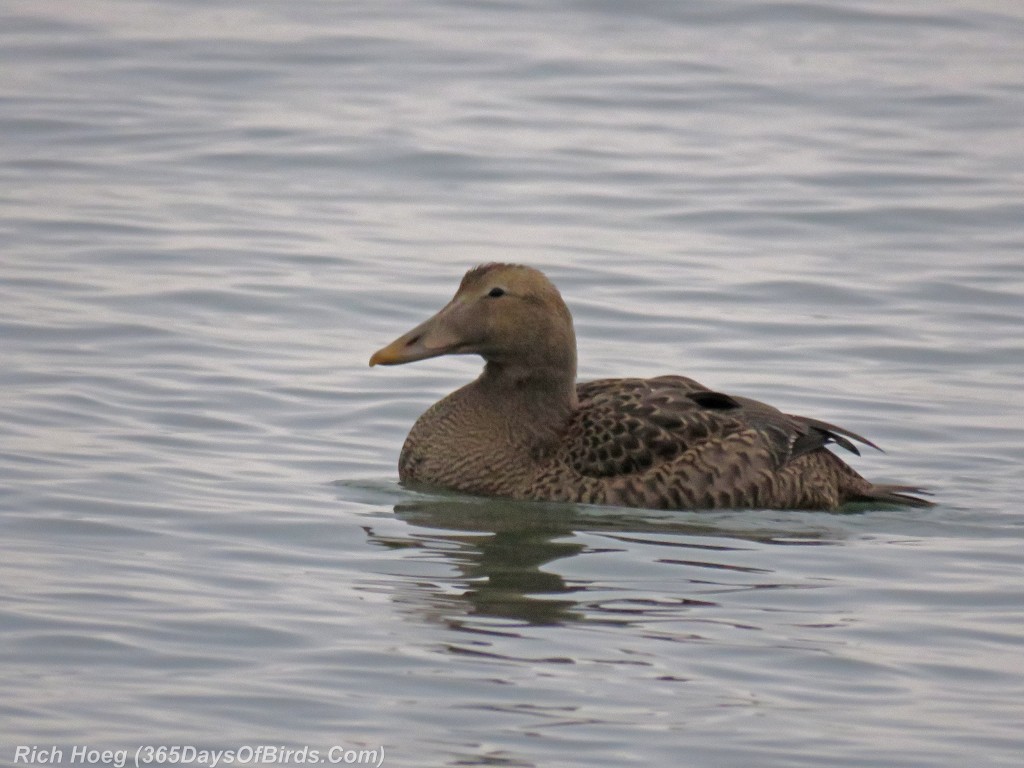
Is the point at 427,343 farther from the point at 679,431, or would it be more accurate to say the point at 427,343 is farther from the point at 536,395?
the point at 679,431

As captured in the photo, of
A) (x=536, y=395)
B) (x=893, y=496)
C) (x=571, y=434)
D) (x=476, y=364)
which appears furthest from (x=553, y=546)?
(x=476, y=364)

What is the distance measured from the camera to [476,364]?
41.0 ft

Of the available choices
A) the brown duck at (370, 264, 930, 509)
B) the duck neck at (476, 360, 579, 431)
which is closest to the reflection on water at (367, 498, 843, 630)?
the brown duck at (370, 264, 930, 509)

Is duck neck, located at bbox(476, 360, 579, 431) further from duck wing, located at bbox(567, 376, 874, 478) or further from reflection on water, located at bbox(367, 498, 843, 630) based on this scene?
reflection on water, located at bbox(367, 498, 843, 630)

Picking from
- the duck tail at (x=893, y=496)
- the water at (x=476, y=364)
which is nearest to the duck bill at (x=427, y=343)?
the water at (x=476, y=364)

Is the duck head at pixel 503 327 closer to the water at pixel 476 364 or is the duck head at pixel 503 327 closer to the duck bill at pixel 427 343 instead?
the duck bill at pixel 427 343

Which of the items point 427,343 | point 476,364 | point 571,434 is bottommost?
point 476,364

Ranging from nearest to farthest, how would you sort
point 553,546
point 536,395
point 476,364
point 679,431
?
point 553,546, point 679,431, point 536,395, point 476,364

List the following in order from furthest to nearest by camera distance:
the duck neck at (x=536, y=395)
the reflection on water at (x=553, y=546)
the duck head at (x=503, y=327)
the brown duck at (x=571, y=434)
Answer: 1. the duck neck at (x=536, y=395)
2. the duck head at (x=503, y=327)
3. the brown duck at (x=571, y=434)
4. the reflection on water at (x=553, y=546)

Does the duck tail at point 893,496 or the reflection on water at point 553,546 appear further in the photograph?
the duck tail at point 893,496

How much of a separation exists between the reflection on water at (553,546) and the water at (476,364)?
0.02 m

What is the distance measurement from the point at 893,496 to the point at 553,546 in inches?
Answer: 69.8

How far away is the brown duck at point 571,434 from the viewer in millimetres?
8992

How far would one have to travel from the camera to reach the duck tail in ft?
30.0
